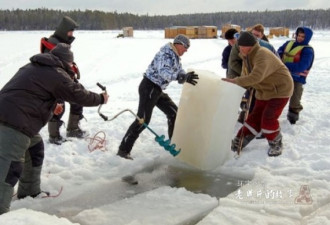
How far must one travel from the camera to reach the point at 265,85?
16.3 ft

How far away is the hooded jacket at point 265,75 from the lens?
4.63 meters

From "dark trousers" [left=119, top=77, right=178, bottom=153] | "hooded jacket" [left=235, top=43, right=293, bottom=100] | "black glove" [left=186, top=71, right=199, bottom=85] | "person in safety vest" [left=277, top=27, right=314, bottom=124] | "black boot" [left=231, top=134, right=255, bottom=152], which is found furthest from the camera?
"person in safety vest" [left=277, top=27, right=314, bottom=124]

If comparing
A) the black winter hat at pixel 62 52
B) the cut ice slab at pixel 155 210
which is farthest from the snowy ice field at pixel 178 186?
the black winter hat at pixel 62 52

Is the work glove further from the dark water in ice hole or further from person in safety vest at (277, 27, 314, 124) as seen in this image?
person in safety vest at (277, 27, 314, 124)

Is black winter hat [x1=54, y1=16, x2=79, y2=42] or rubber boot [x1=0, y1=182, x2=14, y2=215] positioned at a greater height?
black winter hat [x1=54, y1=16, x2=79, y2=42]

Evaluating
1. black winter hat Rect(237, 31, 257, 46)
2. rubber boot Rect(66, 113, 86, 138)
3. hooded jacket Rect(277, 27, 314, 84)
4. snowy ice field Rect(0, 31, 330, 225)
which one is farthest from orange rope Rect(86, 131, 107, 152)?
hooded jacket Rect(277, 27, 314, 84)

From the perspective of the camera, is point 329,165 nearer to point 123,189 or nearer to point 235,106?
point 235,106

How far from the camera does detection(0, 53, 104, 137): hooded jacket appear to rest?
10.6ft

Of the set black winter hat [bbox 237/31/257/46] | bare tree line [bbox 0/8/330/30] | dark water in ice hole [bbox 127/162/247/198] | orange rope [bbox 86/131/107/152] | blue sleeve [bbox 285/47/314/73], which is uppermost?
black winter hat [bbox 237/31/257/46]

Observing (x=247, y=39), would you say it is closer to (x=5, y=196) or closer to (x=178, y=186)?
(x=178, y=186)

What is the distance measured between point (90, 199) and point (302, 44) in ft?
13.3

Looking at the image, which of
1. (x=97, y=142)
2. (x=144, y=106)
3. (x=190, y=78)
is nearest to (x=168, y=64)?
(x=190, y=78)

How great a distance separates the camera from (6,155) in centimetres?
318

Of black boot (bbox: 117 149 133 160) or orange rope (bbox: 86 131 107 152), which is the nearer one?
black boot (bbox: 117 149 133 160)
